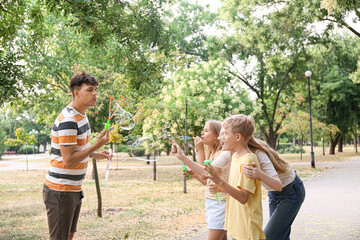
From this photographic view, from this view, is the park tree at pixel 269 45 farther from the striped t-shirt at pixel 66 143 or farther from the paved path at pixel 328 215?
the striped t-shirt at pixel 66 143

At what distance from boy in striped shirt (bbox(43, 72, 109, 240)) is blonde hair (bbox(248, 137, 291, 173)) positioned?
1.29 metres

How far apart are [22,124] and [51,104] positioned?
186 feet

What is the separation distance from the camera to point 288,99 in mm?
31391

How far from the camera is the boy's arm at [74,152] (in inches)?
122

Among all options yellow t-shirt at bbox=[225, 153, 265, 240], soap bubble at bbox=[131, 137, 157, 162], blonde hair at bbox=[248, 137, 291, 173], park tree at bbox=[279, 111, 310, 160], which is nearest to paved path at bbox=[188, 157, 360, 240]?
soap bubble at bbox=[131, 137, 157, 162]

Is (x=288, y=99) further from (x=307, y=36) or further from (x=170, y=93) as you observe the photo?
(x=170, y=93)

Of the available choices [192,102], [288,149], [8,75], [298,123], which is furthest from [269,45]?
[288,149]

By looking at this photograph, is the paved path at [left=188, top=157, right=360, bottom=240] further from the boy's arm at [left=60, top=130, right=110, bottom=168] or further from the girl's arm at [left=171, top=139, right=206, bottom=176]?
the boy's arm at [left=60, top=130, right=110, bottom=168]

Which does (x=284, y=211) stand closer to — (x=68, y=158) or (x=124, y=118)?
(x=68, y=158)

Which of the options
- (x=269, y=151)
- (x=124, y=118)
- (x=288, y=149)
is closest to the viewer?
(x=269, y=151)

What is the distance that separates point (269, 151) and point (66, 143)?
1.80 meters

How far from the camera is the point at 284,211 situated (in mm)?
3648

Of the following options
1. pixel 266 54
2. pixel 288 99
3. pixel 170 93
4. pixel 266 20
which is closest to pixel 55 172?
pixel 170 93

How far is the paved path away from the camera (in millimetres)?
6312
